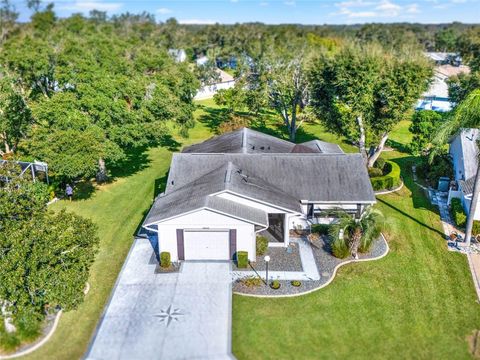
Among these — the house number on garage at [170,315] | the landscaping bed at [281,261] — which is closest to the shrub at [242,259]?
the landscaping bed at [281,261]

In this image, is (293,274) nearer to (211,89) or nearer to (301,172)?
(301,172)

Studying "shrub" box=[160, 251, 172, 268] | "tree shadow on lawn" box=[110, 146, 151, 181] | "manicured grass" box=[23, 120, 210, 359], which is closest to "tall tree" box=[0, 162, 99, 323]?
"manicured grass" box=[23, 120, 210, 359]

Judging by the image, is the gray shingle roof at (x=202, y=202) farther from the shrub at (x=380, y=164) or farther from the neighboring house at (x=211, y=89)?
the neighboring house at (x=211, y=89)

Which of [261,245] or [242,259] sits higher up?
[261,245]

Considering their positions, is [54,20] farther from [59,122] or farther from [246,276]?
[246,276]

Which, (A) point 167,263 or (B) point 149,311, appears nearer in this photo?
(B) point 149,311

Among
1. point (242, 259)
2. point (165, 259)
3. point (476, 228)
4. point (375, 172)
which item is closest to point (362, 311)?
point (242, 259)

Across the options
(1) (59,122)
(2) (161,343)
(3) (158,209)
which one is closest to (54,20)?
(1) (59,122)

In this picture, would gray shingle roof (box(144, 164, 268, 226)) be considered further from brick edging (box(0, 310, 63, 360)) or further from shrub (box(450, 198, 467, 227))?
shrub (box(450, 198, 467, 227))
